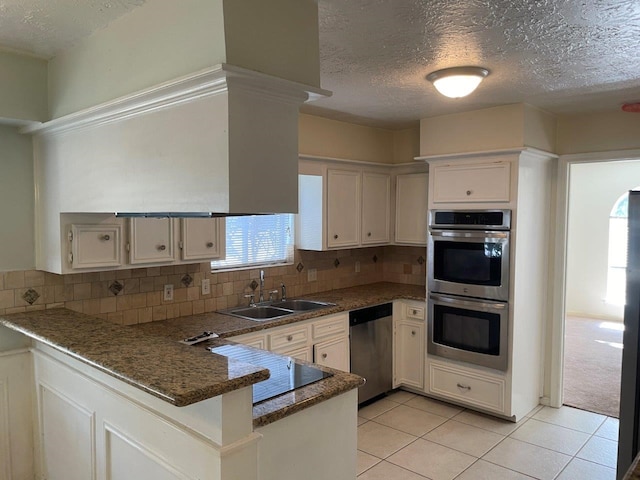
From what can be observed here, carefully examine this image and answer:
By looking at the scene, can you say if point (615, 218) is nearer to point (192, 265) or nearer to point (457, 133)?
point (457, 133)

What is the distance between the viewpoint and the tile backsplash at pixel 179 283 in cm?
281

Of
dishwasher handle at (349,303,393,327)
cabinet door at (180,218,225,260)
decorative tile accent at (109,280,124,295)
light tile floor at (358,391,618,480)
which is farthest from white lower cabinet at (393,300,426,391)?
decorative tile accent at (109,280,124,295)

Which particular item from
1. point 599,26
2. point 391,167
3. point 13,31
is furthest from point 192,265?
point 599,26

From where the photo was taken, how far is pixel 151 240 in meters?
3.01

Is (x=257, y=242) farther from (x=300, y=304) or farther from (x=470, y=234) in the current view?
(x=470, y=234)

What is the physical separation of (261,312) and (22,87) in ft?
7.38

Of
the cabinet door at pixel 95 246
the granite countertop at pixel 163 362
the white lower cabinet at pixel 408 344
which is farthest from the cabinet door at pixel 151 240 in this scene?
the white lower cabinet at pixel 408 344

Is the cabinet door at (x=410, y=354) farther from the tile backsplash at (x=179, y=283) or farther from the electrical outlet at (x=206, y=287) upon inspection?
the electrical outlet at (x=206, y=287)

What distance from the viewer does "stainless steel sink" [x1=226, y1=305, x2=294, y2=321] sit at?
3.76 m

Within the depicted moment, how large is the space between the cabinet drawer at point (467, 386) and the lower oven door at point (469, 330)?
121 mm

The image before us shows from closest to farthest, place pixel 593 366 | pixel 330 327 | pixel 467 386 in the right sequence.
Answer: pixel 330 327 → pixel 467 386 → pixel 593 366

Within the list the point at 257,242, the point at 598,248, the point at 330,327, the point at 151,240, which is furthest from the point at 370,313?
the point at 598,248

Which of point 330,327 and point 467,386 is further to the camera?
point 467,386

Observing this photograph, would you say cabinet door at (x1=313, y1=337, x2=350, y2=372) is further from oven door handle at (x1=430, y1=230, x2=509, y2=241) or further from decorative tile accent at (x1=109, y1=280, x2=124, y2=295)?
decorative tile accent at (x1=109, y1=280, x2=124, y2=295)
